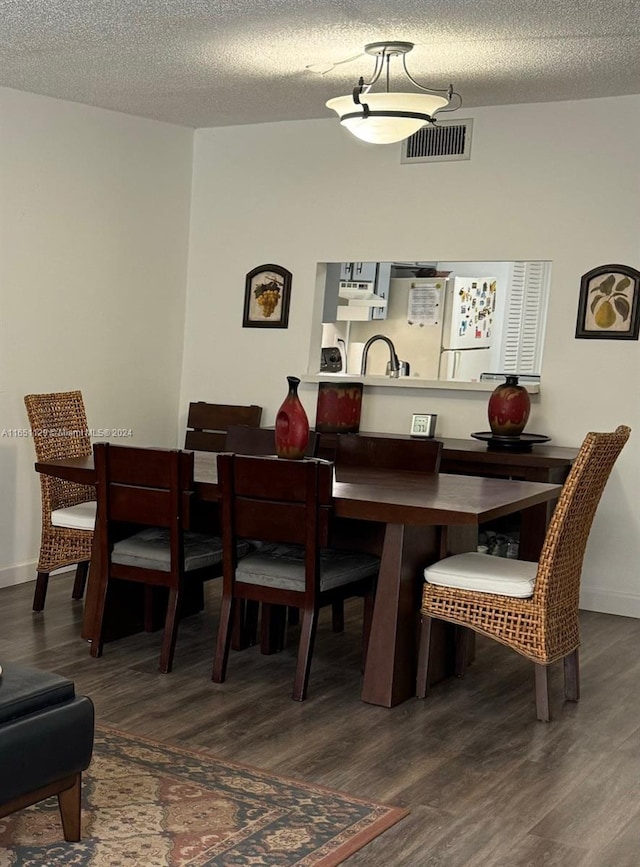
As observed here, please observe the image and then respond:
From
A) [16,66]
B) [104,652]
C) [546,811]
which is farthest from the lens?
[16,66]

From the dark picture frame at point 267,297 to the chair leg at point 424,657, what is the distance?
2.76 m

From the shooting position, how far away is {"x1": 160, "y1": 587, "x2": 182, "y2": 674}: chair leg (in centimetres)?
403

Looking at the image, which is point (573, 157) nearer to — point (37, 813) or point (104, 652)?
point (104, 652)

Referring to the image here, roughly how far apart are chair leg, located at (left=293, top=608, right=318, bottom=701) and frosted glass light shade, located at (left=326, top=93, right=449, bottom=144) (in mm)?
1907

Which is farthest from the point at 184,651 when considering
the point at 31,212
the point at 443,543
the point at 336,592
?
the point at 31,212

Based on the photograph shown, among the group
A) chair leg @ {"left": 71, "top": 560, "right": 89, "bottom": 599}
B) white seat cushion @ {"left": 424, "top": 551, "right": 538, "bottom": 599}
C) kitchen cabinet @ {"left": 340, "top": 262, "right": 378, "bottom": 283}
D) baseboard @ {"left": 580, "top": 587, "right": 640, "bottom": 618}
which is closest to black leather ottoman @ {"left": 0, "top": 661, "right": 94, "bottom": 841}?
white seat cushion @ {"left": 424, "top": 551, "right": 538, "bottom": 599}

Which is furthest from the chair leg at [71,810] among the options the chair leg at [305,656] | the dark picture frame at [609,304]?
the dark picture frame at [609,304]

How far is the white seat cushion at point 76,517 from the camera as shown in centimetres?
470

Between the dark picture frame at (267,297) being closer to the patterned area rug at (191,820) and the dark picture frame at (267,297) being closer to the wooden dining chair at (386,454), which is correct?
the wooden dining chair at (386,454)

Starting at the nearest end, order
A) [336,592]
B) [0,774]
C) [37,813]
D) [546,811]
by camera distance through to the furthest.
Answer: [0,774] → [37,813] → [546,811] → [336,592]

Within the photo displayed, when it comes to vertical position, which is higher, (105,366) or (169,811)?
(105,366)

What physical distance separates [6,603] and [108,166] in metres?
2.43

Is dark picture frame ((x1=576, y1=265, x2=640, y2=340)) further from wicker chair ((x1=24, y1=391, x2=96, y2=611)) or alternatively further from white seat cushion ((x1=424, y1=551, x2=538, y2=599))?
wicker chair ((x1=24, y1=391, x2=96, y2=611))

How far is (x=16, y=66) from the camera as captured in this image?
4855mm
